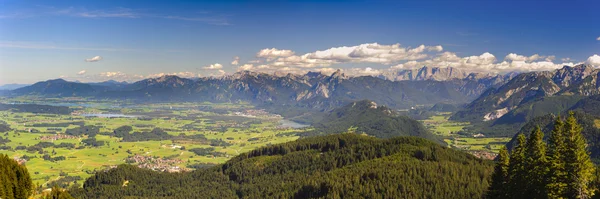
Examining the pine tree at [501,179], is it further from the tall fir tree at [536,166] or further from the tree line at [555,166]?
the tall fir tree at [536,166]

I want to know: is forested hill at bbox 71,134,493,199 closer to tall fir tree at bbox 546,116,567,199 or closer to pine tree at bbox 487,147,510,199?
pine tree at bbox 487,147,510,199

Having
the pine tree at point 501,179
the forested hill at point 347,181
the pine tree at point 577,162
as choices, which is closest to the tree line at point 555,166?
the pine tree at point 577,162

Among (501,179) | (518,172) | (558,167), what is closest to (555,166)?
(558,167)

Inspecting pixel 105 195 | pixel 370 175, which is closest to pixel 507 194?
pixel 370 175

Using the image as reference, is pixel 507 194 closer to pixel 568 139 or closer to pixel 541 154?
pixel 541 154

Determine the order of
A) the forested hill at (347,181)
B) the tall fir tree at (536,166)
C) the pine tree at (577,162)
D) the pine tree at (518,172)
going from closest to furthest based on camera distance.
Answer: the pine tree at (577,162) → the tall fir tree at (536,166) → the pine tree at (518,172) → the forested hill at (347,181)

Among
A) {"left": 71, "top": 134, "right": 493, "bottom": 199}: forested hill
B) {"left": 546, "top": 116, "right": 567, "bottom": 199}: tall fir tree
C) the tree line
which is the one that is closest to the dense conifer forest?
{"left": 71, "top": 134, "right": 493, "bottom": 199}: forested hill
